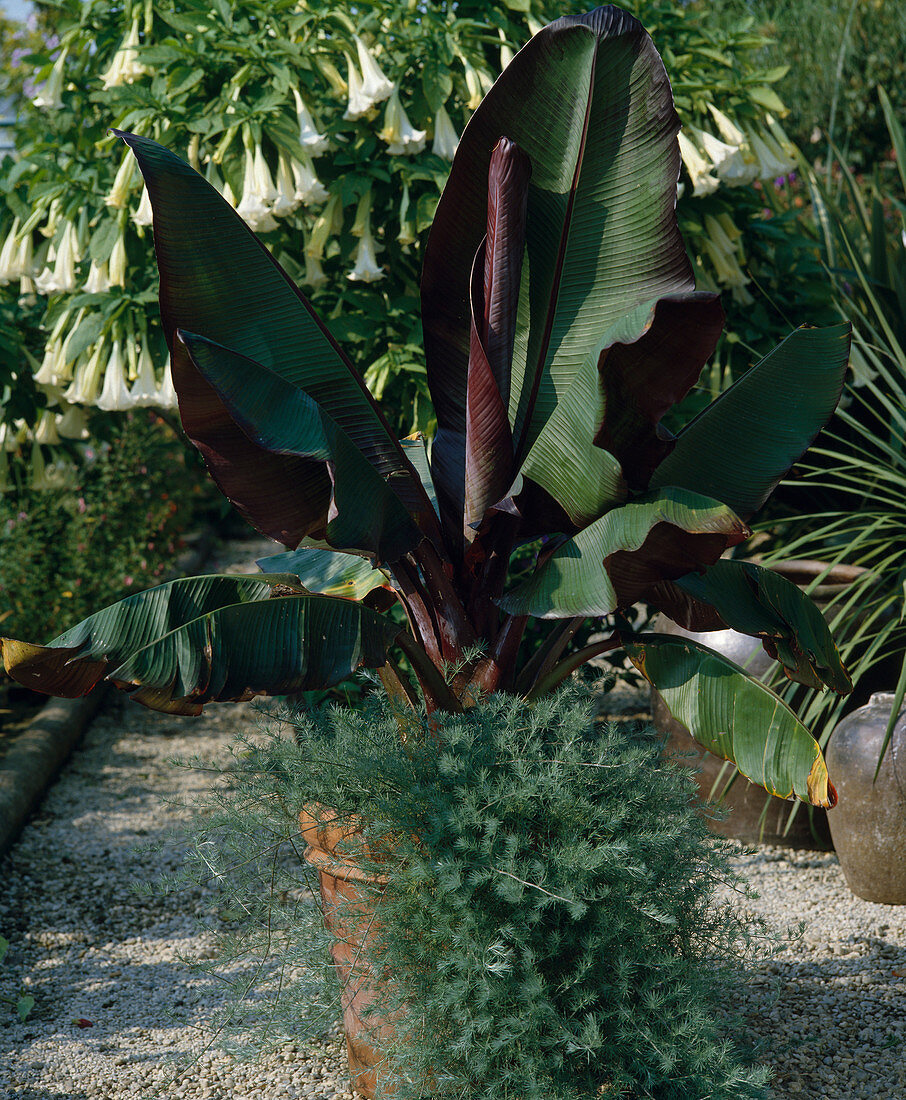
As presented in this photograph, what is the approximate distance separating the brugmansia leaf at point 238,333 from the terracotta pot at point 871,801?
1.94 m

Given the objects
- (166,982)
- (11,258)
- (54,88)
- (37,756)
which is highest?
(54,88)

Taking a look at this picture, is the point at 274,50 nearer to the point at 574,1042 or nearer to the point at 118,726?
the point at 574,1042

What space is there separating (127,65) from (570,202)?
222cm

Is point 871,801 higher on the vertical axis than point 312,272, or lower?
lower

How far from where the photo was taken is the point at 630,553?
2160 millimetres

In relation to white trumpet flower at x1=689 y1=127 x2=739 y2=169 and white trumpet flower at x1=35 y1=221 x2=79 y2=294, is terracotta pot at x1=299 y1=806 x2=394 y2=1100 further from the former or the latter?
white trumpet flower at x1=689 y1=127 x2=739 y2=169

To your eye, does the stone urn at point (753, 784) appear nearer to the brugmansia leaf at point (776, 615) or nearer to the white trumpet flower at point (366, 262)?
the brugmansia leaf at point (776, 615)

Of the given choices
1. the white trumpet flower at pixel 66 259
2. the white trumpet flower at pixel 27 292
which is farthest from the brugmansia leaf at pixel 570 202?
the white trumpet flower at pixel 27 292

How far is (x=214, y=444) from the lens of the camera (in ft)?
7.52

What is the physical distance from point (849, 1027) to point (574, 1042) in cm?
125

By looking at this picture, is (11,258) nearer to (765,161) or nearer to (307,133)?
(307,133)

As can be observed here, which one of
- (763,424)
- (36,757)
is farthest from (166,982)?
(763,424)

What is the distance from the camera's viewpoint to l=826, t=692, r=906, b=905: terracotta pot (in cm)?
342

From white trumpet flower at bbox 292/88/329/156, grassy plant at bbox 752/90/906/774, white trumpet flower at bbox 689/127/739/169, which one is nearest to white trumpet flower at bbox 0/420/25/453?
white trumpet flower at bbox 292/88/329/156
